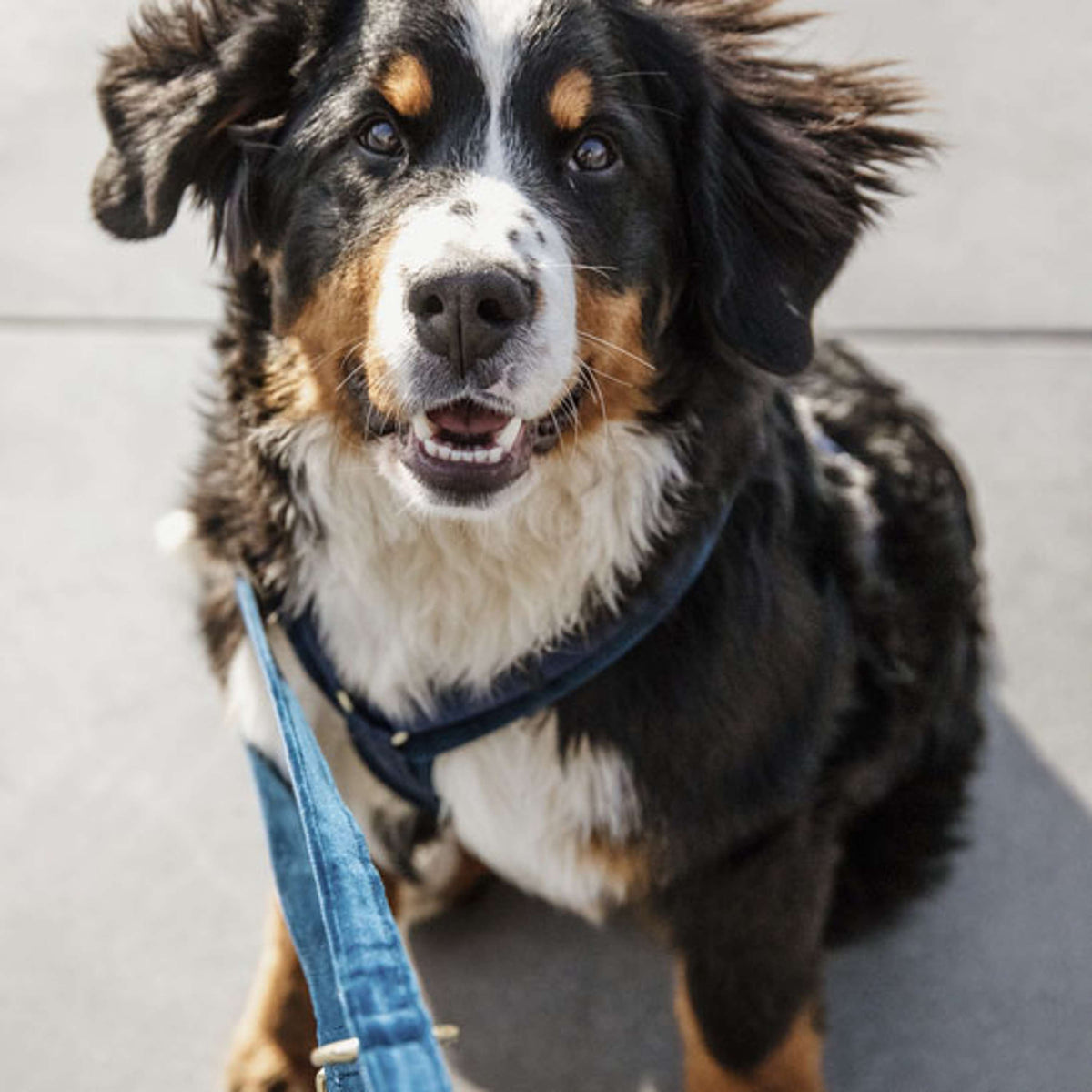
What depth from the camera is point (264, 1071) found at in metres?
2.56

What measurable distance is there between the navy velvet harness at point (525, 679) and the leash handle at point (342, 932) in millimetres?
180

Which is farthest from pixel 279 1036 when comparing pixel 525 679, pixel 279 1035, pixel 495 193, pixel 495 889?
pixel 495 193

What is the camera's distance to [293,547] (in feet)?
7.55

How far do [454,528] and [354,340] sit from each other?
0.32 metres

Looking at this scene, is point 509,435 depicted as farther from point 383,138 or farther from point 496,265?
point 383,138

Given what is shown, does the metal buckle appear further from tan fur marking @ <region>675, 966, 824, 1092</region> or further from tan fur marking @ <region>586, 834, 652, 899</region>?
tan fur marking @ <region>675, 966, 824, 1092</region>

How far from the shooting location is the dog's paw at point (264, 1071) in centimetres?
256

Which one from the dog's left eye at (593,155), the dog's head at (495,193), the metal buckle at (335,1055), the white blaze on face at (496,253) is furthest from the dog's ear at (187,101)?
the metal buckle at (335,1055)

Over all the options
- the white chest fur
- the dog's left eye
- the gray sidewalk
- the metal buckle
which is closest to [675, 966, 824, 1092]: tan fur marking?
the gray sidewalk

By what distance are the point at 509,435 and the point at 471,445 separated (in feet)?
0.17

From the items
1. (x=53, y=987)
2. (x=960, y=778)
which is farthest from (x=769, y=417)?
(x=53, y=987)

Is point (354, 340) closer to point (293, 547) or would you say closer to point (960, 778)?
point (293, 547)

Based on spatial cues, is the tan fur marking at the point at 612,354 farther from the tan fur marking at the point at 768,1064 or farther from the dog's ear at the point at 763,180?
the tan fur marking at the point at 768,1064

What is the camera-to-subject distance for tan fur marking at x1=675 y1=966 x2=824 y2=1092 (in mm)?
2449
